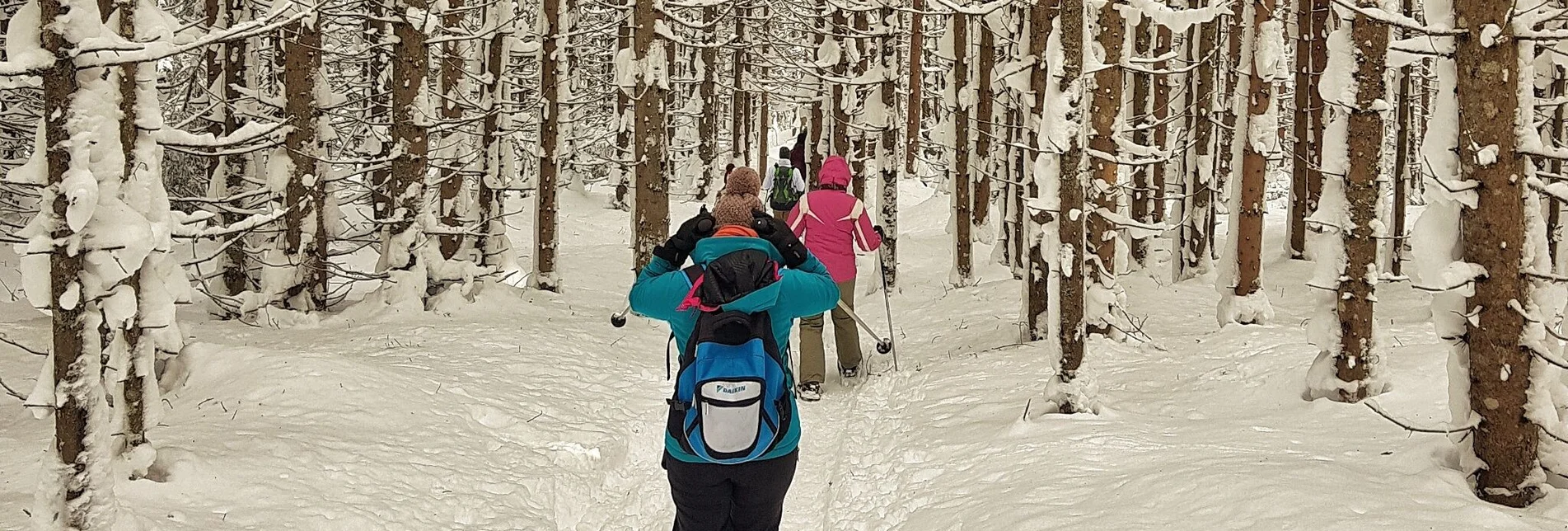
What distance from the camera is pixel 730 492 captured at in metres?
3.94

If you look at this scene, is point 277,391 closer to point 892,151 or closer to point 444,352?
point 444,352

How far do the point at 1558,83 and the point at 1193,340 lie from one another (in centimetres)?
609

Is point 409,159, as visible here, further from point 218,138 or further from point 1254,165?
point 1254,165

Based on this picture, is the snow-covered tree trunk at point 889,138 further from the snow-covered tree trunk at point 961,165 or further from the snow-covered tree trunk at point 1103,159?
the snow-covered tree trunk at point 1103,159

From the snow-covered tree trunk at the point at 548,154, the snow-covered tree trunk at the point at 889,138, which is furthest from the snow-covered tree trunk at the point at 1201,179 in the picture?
the snow-covered tree trunk at the point at 548,154

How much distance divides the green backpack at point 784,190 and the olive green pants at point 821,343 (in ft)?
6.43

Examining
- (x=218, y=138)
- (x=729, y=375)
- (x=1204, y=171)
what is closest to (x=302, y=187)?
(x=218, y=138)

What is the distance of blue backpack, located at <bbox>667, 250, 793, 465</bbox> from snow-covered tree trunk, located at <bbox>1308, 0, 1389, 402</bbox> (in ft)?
14.5

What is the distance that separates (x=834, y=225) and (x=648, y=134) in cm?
390

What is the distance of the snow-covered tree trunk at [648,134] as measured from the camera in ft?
38.4

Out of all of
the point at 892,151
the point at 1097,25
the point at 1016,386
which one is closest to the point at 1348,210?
the point at 1097,25

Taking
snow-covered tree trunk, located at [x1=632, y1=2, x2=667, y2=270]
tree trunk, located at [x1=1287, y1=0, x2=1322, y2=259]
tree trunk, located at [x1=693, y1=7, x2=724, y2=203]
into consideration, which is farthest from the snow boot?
tree trunk, located at [x1=693, y1=7, x2=724, y2=203]

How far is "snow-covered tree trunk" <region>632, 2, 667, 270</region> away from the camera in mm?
11695

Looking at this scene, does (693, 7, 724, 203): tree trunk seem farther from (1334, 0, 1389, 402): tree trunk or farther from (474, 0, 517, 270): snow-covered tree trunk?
(1334, 0, 1389, 402): tree trunk
